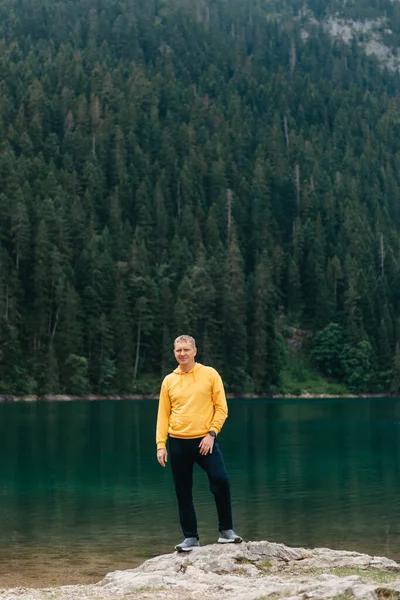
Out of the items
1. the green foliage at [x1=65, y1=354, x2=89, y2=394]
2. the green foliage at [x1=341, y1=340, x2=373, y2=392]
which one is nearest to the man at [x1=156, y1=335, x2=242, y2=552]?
the green foliage at [x1=65, y1=354, x2=89, y2=394]

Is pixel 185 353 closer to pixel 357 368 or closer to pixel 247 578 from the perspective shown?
pixel 247 578

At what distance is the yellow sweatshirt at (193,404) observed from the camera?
16375 mm

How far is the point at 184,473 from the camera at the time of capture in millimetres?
16844

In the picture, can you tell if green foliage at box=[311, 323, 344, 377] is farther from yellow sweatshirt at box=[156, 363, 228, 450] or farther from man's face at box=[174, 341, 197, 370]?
man's face at box=[174, 341, 197, 370]

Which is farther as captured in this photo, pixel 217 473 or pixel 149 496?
pixel 149 496

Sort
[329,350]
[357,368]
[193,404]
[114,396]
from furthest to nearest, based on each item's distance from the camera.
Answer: [329,350] < [357,368] < [114,396] < [193,404]

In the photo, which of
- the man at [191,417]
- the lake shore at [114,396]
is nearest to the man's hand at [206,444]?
the man at [191,417]

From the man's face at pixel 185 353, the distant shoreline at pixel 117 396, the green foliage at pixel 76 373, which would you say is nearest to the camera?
the man's face at pixel 185 353

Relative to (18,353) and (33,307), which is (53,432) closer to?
(18,353)

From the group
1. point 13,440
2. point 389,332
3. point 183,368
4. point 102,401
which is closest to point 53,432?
point 13,440

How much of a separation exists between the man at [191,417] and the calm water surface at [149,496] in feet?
12.2

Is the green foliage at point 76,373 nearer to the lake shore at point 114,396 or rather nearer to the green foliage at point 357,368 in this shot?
the lake shore at point 114,396

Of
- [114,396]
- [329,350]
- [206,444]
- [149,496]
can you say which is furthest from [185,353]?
[329,350]

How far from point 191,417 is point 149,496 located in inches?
711
